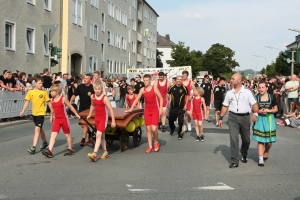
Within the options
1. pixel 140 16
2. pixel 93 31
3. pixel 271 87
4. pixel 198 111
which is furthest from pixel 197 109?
pixel 140 16

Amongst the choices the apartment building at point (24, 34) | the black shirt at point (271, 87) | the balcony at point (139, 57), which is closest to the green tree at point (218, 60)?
the balcony at point (139, 57)

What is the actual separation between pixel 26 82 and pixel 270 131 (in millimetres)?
12627

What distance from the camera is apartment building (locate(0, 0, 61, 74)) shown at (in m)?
25.4

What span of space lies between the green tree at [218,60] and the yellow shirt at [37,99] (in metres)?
121

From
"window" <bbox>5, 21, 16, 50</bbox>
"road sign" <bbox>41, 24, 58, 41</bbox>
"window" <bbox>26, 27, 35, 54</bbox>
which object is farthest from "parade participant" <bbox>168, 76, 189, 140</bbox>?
"window" <bbox>26, 27, 35, 54</bbox>

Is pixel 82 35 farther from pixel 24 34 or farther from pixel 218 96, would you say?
pixel 218 96

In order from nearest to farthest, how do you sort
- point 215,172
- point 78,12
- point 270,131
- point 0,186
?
point 0,186, point 215,172, point 270,131, point 78,12

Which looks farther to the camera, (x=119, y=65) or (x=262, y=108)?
(x=119, y=65)

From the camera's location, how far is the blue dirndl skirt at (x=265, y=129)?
8781 millimetres

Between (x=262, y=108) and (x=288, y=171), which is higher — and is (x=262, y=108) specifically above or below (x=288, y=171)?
above

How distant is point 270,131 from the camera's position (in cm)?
877

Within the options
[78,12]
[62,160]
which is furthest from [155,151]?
[78,12]

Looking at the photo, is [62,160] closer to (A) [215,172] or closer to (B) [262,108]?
(A) [215,172]

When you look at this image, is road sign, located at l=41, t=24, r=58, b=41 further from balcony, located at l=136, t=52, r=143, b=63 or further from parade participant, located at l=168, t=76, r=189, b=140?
balcony, located at l=136, t=52, r=143, b=63
